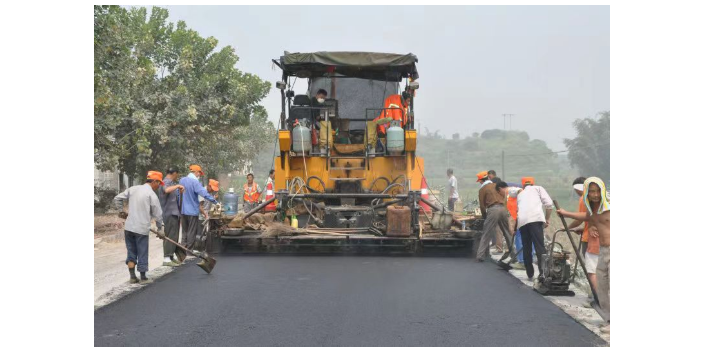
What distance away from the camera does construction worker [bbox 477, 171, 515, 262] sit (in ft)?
34.1

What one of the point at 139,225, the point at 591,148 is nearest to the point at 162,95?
the point at 139,225

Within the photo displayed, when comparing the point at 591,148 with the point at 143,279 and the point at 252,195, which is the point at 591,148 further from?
the point at 143,279

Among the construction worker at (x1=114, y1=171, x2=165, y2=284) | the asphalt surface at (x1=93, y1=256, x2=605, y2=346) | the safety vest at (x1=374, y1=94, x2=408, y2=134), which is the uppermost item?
the safety vest at (x1=374, y1=94, x2=408, y2=134)

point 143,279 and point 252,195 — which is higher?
point 252,195

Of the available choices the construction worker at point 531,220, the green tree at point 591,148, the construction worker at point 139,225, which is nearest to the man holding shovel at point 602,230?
the construction worker at point 531,220

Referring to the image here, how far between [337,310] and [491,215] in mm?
4289

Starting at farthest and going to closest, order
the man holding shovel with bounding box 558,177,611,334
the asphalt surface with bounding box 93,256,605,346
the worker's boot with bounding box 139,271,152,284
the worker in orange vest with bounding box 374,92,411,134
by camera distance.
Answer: the worker in orange vest with bounding box 374,92,411,134, the worker's boot with bounding box 139,271,152,284, the man holding shovel with bounding box 558,177,611,334, the asphalt surface with bounding box 93,256,605,346

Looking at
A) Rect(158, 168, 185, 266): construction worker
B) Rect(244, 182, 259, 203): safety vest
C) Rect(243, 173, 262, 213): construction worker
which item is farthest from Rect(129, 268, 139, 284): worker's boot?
Rect(244, 182, 259, 203): safety vest

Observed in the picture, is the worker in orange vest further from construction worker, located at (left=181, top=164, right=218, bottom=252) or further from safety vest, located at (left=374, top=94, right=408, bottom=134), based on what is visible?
construction worker, located at (left=181, top=164, right=218, bottom=252)

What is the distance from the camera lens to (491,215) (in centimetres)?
1041

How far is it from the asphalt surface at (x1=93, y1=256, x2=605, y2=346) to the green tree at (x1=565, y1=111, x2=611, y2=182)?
47.8m
